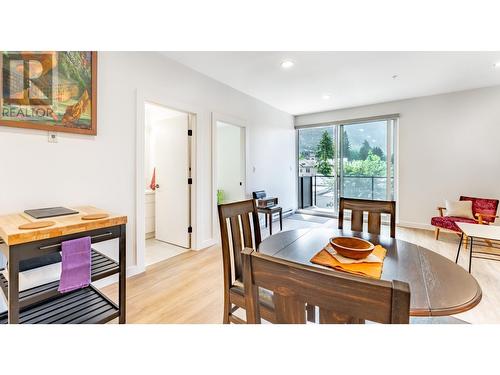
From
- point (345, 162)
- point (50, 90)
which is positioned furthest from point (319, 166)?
point (50, 90)

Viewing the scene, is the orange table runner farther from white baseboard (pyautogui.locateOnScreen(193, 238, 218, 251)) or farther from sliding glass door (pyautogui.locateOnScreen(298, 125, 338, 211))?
sliding glass door (pyautogui.locateOnScreen(298, 125, 338, 211))

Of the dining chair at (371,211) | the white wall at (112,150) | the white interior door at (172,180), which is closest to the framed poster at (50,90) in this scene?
the white wall at (112,150)

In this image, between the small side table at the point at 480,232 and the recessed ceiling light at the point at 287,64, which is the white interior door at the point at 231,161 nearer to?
the recessed ceiling light at the point at 287,64

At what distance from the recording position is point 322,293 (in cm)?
51

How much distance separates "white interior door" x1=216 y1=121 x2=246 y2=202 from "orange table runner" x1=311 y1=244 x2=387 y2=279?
2968 mm

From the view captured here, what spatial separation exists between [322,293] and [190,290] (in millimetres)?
1968

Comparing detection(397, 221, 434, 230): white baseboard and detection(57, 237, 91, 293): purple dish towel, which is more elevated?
detection(57, 237, 91, 293): purple dish towel

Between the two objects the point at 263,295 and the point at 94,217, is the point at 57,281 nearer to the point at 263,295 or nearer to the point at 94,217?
the point at 94,217

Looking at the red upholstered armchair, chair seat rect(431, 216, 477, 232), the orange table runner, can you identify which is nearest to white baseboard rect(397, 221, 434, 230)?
the red upholstered armchair

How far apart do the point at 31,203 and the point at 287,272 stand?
7.12ft

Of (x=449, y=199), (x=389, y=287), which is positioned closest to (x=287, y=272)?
(x=389, y=287)

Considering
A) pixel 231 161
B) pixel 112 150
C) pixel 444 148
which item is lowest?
pixel 112 150

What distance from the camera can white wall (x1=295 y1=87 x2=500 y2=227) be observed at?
12.5 ft
